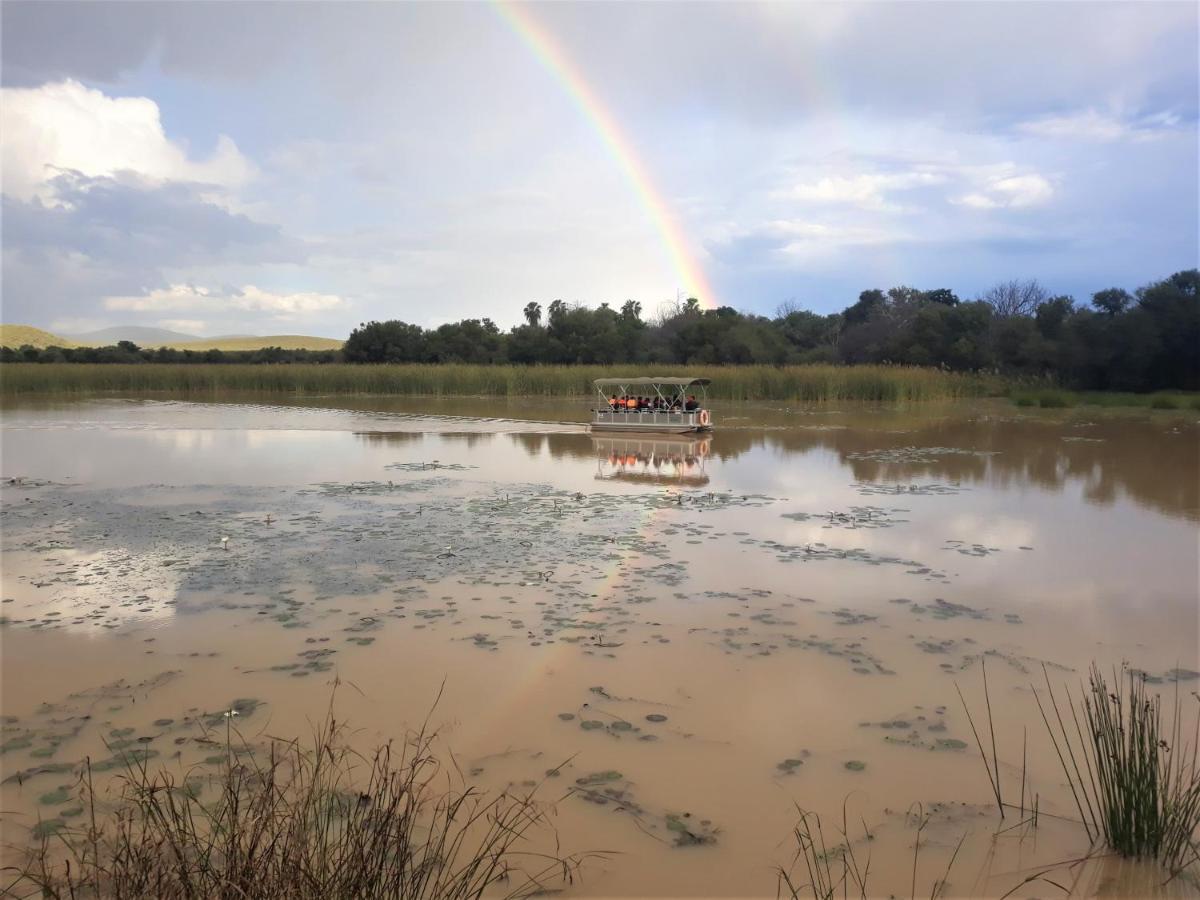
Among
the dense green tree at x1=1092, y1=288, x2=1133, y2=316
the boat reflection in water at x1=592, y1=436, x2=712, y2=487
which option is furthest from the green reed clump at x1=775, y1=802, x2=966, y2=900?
the dense green tree at x1=1092, y1=288, x2=1133, y2=316

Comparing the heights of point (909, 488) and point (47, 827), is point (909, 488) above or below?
above

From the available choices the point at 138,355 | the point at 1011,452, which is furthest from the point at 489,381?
the point at 138,355

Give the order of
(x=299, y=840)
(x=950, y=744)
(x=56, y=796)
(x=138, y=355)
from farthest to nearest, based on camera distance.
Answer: (x=138, y=355) → (x=950, y=744) → (x=56, y=796) → (x=299, y=840)

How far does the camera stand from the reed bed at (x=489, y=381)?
36.4 m

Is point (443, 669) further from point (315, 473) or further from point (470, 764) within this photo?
point (315, 473)

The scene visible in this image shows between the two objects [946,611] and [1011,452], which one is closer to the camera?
[946,611]

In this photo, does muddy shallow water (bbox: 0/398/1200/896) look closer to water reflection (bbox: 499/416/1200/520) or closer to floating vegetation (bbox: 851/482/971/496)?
floating vegetation (bbox: 851/482/971/496)

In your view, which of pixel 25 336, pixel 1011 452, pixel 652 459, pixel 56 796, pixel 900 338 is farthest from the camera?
pixel 25 336

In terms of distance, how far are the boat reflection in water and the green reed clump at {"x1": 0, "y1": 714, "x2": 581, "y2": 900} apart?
10.0 metres

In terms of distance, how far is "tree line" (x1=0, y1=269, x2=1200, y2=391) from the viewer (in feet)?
116

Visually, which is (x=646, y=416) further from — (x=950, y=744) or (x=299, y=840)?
(x=299, y=840)

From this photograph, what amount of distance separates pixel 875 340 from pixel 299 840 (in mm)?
58445

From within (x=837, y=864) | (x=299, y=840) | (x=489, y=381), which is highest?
(x=489, y=381)

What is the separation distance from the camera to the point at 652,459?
17297 millimetres
